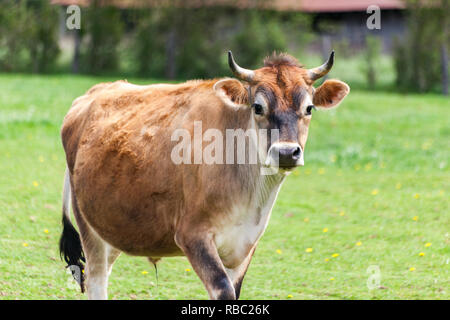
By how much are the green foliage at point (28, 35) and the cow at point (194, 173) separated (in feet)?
77.5

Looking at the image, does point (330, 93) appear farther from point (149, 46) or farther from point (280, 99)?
point (149, 46)

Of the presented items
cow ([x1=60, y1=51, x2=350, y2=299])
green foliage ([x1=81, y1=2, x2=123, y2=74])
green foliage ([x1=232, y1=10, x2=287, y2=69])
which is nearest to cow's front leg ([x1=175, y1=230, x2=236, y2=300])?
cow ([x1=60, y1=51, x2=350, y2=299])

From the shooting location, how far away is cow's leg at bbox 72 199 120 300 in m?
6.01

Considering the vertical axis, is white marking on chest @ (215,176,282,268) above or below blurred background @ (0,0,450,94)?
below

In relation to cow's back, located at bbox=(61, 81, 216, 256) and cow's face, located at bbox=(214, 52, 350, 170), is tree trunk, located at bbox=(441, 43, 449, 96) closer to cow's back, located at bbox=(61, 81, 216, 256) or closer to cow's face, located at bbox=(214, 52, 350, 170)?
cow's back, located at bbox=(61, 81, 216, 256)

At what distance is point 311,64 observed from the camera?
1137 inches

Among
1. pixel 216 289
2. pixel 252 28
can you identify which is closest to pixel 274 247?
pixel 216 289

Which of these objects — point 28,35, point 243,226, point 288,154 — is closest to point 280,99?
point 288,154

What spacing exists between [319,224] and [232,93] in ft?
16.0

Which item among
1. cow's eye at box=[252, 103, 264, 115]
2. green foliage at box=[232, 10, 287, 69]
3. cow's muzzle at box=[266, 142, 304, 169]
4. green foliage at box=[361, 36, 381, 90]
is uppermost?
green foliage at box=[232, 10, 287, 69]

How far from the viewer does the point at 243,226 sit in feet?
16.7

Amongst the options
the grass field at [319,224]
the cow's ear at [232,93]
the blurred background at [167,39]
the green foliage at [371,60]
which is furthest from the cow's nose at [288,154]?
the blurred background at [167,39]

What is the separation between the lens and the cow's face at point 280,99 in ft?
15.6
